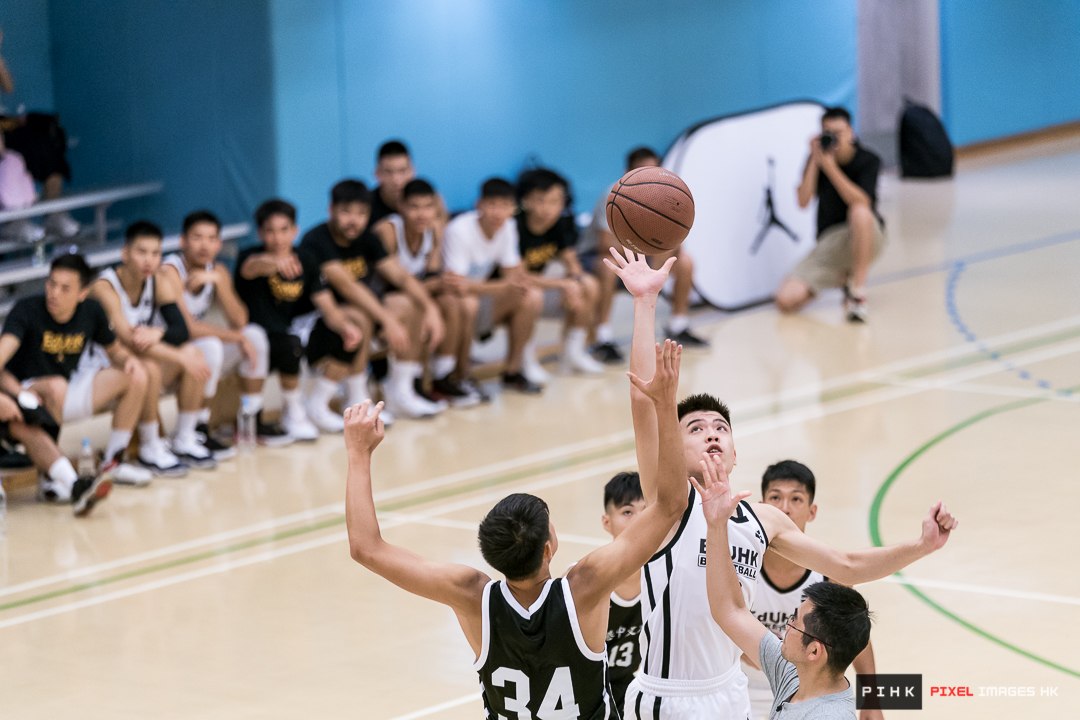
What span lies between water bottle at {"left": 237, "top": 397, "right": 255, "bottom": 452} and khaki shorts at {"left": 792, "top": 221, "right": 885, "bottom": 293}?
5.06 meters

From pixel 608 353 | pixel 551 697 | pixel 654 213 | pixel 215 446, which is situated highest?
pixel 654 213

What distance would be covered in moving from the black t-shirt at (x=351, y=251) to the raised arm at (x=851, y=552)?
5403mm

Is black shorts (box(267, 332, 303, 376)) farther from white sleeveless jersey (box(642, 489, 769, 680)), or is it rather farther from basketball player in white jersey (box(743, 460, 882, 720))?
white sleeveless jersey (box(642, 489, 769, 680))

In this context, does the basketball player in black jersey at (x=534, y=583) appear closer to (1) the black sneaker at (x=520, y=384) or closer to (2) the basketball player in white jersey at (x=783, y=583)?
(2) the basketball player in white jersey at (x=783, y=583)

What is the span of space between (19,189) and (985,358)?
A: 6696mm

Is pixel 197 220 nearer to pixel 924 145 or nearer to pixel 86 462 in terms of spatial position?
pixel 86 462

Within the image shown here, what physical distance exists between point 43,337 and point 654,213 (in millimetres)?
4013

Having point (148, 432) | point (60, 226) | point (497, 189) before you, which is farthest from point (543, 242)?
point (60, 226)

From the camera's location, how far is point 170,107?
423 inches

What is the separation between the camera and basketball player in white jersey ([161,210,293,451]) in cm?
835

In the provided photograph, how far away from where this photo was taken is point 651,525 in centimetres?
334

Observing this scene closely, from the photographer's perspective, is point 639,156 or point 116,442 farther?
point 639,156

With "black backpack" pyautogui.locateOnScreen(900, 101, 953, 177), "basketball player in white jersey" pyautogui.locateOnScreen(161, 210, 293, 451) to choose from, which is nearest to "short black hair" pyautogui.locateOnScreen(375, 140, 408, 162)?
"basketball player in white jersey" pyautogui.locateOnScreen(161, 210, 293, 451)

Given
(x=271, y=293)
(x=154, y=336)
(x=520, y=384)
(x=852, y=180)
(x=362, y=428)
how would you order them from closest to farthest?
(x=362, y=428) → (x=154, y=336) → (x=271, y=293) → (x=520, y=384) → (x=852, y=180)
